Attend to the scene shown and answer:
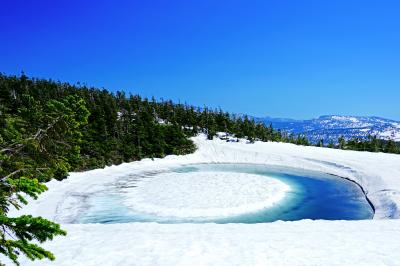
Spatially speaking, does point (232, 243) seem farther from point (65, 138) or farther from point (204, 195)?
point (204, 195)

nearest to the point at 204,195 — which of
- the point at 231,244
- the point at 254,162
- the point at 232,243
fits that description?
the point at 232,243

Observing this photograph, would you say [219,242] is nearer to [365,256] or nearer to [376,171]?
[365,256]

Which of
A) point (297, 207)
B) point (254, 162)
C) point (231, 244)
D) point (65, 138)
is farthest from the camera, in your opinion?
point (254, 162)

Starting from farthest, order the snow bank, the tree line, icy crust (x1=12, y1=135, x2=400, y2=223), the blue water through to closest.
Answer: icy crust (x1=12, y1=135, x2=400, y2=223) → the blue water → the snow bank → the tree line

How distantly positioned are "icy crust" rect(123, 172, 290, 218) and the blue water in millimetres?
1472

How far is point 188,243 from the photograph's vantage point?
80.5ft

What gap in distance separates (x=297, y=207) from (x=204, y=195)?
1283 cm

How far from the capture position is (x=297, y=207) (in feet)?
156

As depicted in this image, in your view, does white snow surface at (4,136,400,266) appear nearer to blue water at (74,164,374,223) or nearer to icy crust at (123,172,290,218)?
blue water at (74,164,374,223)

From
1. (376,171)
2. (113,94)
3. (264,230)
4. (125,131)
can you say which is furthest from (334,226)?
(113,94)

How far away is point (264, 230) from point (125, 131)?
8041 centimetres

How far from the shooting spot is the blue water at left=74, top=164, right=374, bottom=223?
1626 inches

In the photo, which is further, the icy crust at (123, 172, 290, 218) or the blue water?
the icy crust at (123, 172, 290, 218)

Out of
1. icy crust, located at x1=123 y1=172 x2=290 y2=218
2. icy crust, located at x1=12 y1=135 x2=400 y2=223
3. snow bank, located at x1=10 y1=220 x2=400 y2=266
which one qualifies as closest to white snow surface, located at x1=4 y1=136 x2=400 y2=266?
snow bank, located at x1=10 y1=220 x2=400 y2=266
